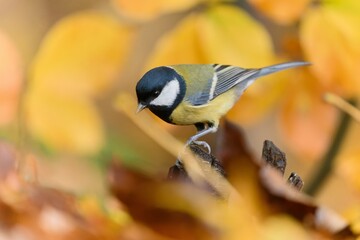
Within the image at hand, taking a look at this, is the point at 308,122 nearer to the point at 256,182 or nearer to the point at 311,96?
the point at 311,96

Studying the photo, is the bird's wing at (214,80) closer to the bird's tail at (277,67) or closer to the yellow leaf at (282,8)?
the bird's tail at (277,67)

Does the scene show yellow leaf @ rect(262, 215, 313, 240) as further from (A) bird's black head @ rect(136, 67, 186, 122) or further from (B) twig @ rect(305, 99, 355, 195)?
(B) twig @ rect(305, 99, 355, 195)

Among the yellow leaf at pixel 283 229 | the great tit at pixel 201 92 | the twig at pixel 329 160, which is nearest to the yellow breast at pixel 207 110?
the great tit at pixel 201 92

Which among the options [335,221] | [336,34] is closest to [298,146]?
[336,34]

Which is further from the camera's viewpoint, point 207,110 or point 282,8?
point 207,110

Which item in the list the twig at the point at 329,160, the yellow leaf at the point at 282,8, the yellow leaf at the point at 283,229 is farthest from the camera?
the twig at the point at 329,160

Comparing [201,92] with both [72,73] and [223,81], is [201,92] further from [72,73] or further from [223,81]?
[72,73]

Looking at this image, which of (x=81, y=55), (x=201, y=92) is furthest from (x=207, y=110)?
(x=81, y=55)
